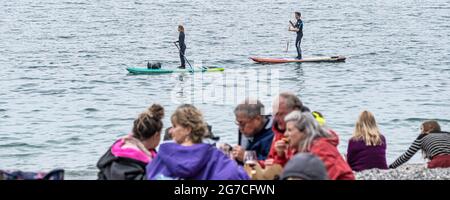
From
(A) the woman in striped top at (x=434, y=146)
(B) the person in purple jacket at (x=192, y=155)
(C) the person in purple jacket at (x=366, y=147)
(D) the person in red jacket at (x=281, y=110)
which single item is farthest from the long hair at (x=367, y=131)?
(B) the person in purple jacket at (x=192, y=155)

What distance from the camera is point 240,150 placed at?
10.5 m

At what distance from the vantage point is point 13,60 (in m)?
54.7

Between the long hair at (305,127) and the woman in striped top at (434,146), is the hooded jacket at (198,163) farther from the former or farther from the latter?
the woman in striped top at (434,146)

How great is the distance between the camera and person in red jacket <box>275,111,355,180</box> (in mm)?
8789

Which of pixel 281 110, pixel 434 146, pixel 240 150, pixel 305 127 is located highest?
pixel 305 127

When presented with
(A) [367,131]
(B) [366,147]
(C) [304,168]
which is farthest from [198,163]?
(B) [366,147]

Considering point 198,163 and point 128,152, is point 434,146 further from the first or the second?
point 198,163

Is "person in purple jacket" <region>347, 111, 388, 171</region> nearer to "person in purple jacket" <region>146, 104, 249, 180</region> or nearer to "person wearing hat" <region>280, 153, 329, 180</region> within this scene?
"person in purple jacket" <region>146, 104, 249, 180</region>

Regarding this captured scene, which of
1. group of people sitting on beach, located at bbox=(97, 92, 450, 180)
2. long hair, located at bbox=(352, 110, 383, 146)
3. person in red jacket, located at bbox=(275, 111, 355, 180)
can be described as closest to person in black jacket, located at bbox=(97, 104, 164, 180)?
group of people sitting on beach, located at bbox=(97, 92, 450, 180)

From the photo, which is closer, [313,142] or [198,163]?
[313,142]

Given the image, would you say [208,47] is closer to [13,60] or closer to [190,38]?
[190,38]

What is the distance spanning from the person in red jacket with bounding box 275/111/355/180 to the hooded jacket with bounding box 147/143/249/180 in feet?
1.85

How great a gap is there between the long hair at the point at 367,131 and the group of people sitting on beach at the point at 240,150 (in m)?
2.27

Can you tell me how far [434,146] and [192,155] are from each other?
553cm
